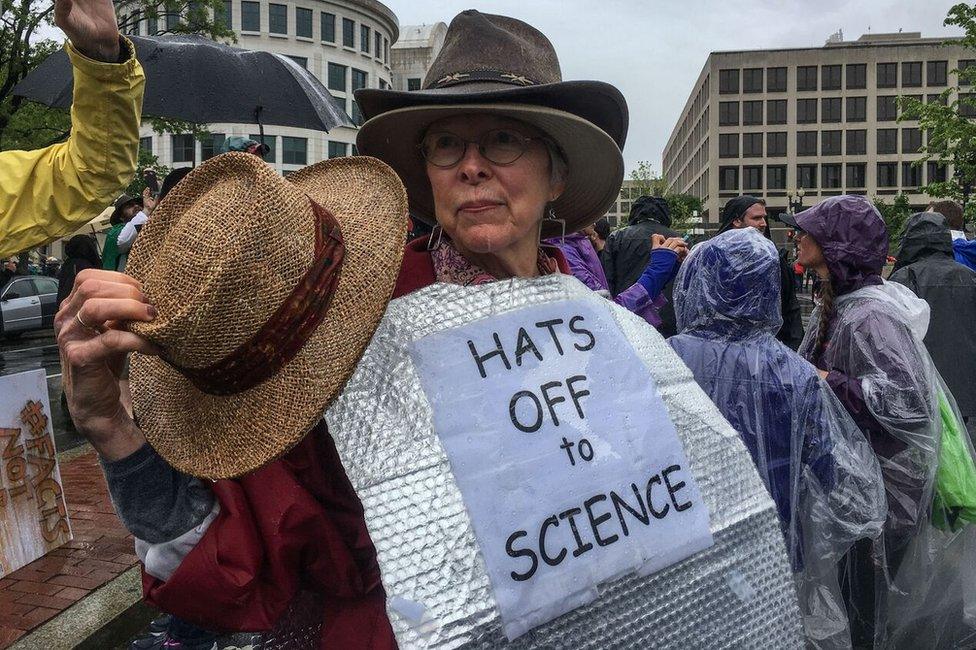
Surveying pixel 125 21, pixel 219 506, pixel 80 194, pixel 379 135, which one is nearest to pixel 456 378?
pixel 219 506

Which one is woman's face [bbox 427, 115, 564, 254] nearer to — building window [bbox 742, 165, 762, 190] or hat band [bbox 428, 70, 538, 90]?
hat band [bbox 428, 70, 538, 90]

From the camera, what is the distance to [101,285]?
998mm

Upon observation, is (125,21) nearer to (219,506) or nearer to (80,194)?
(80,194)

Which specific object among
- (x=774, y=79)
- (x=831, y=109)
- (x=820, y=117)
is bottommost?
(x=820, y=117)

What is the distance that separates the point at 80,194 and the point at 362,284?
6.10 ft

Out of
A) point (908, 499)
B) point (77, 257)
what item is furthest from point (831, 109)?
point (908, 499)

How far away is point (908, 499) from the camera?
3.14 metres

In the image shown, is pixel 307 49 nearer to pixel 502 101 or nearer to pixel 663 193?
pixel 663 193

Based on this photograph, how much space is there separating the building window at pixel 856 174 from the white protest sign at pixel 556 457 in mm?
86131

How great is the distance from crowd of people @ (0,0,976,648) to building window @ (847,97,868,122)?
282 ft

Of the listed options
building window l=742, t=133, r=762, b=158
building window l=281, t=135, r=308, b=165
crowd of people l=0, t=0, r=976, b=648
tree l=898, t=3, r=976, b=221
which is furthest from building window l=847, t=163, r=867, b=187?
crowd of people l=0, t=0, r=976, b=648

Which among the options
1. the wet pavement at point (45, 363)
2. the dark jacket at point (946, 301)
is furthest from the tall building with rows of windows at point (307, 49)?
the dark jacket at point (946, 301)

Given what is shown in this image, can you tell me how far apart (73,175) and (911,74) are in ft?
298

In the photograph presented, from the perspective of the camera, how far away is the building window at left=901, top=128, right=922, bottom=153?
76.4m
